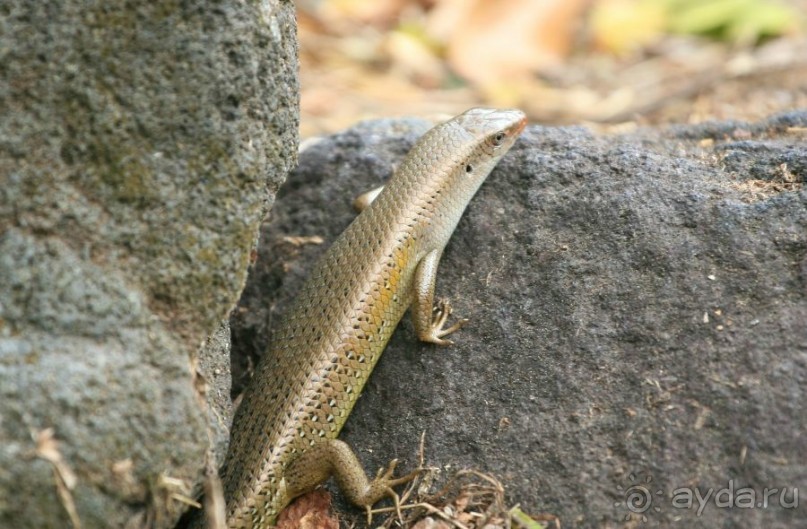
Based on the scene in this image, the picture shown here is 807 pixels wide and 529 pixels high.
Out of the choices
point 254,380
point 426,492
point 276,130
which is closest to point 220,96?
point 276,130

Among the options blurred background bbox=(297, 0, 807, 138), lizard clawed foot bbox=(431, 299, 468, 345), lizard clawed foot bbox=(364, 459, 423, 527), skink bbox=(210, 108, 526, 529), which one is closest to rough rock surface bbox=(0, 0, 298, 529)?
skink bbox=(210, 108, 526, 529)

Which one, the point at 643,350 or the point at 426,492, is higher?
the point at 643,350

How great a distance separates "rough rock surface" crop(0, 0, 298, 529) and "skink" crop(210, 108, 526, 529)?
2.34ft

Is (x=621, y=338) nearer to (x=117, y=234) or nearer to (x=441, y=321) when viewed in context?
(x=441, y=321)

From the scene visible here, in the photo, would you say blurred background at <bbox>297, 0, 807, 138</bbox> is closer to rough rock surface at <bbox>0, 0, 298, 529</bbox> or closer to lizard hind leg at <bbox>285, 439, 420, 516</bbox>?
lizard hind leg at <bbox>285, 439, 420, 516</bbox>

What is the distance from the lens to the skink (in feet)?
11.6

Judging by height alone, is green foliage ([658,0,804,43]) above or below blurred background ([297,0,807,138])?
above

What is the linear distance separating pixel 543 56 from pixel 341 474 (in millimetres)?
6880

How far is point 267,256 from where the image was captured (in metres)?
4.64

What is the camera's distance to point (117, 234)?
277cm

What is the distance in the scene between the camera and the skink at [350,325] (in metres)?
3.54

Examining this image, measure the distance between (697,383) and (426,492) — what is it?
1221 mm

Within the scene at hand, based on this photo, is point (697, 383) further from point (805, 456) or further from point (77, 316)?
point (77, 316)

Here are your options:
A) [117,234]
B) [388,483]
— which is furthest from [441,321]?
[117,234]
